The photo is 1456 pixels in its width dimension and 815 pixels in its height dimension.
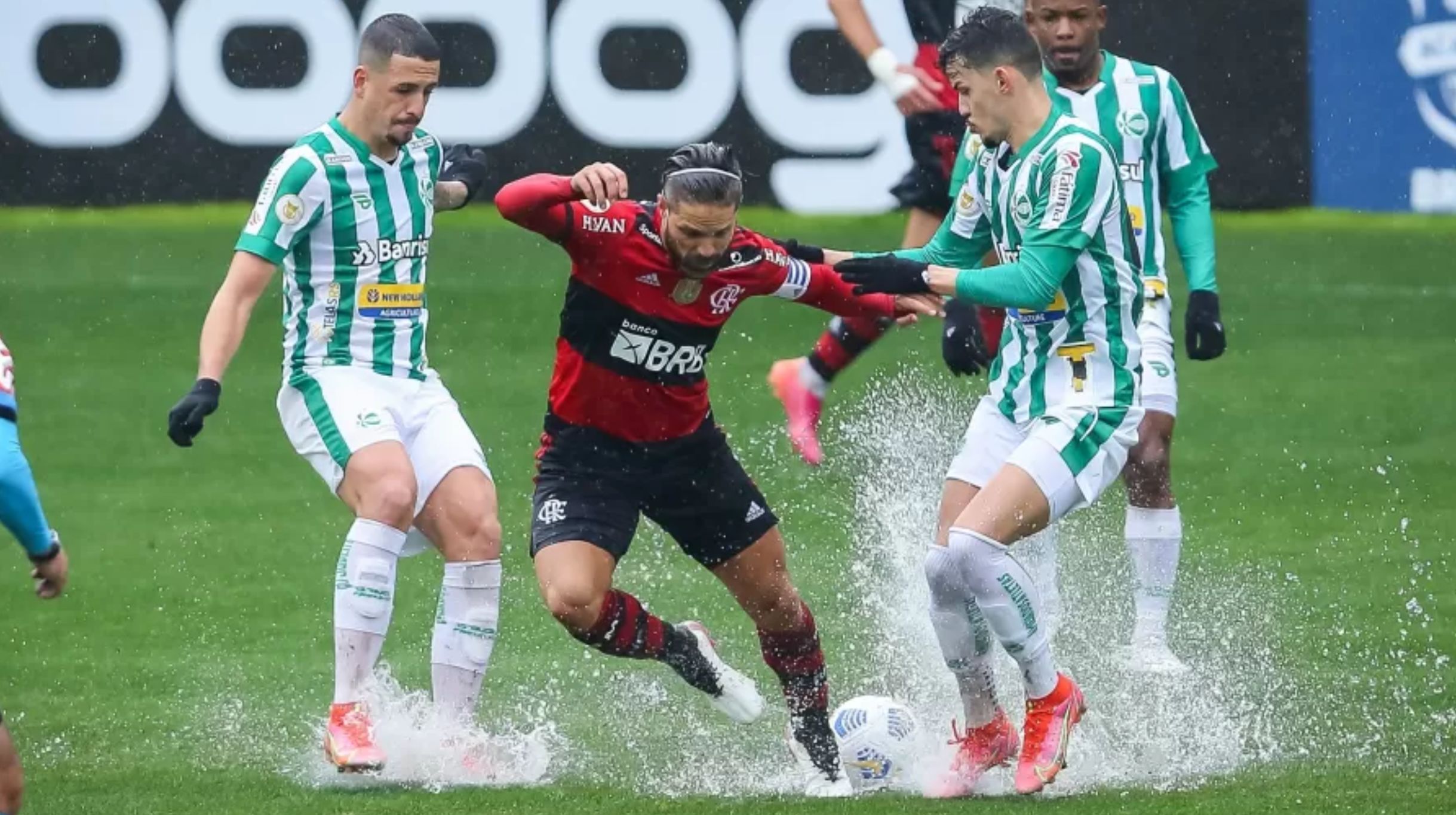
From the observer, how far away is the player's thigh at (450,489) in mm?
6684

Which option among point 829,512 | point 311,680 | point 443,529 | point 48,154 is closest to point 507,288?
point 48,154

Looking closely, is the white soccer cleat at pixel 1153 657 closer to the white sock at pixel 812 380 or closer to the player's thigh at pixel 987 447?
the player's thigh at pixel 987 447

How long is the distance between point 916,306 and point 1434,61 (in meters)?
9.31

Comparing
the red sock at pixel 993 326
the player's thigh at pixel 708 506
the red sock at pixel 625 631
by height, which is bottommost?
the red sock at pixel 993 326

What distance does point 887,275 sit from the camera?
6.28m

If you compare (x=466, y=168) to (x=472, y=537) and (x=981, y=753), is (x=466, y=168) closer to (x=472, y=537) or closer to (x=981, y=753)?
(x=472, y=537)

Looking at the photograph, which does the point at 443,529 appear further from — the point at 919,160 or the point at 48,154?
the point at 48,154

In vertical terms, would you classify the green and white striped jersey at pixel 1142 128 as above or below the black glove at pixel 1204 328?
above

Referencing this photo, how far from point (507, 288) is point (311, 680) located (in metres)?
6.95

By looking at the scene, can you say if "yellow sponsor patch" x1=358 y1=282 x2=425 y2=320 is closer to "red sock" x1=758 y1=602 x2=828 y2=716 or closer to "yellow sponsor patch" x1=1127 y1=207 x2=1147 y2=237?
"red sock" x1=758 y1=602 x2=828 y2=716

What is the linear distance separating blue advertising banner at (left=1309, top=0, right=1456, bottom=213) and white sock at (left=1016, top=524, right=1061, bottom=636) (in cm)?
812

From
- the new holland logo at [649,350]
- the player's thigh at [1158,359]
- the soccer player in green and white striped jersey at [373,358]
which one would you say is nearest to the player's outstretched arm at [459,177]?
the soccer player in green and white striped jersey at [373,358]

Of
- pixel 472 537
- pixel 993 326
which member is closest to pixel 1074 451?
pixel 472 537

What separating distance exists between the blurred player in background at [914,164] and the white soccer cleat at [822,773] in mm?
1403
